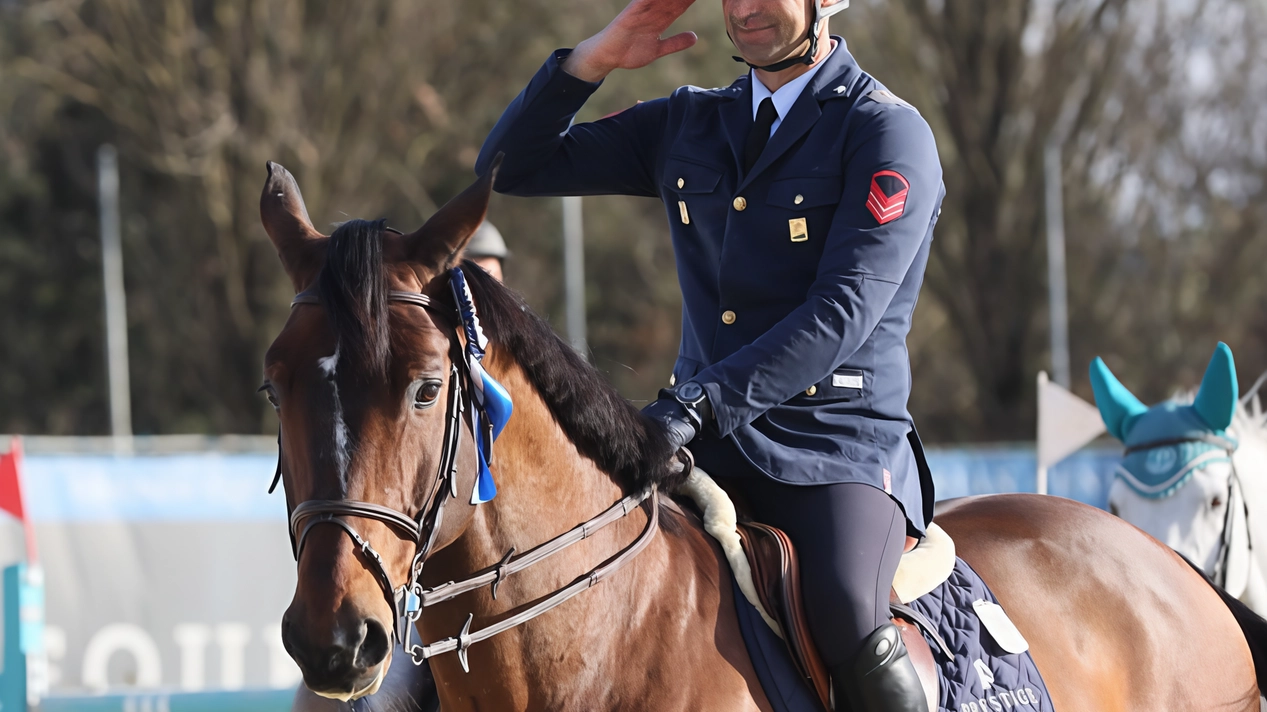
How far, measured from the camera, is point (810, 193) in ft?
9.23

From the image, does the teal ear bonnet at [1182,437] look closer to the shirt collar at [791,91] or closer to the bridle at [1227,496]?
the bridle at [1227,496]

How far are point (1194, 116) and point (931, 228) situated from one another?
19128mm

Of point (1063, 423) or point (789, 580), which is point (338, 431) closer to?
point (789, 580)

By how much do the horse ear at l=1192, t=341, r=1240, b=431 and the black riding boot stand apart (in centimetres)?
278

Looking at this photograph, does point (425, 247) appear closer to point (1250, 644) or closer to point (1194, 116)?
point (1250, 644)

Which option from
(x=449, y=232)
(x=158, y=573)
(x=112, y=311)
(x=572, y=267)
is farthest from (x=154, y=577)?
(x=112, y=311)

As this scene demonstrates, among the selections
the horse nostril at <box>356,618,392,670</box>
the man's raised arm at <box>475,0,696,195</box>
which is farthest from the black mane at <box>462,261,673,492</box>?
the horse nostril at <box>356,618,392,670</box>

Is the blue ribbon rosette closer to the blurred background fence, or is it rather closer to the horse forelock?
the horse forelock

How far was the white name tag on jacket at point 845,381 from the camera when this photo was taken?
2.82m

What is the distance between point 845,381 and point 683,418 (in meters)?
0.42

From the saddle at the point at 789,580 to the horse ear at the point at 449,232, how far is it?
812mm

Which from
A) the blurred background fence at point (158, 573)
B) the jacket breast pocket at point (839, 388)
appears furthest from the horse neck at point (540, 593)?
the blurred background fence at point (158, 573)

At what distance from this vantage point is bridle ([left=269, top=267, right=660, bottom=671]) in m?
2.09

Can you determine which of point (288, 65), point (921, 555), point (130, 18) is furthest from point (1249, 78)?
point (921, 555)
